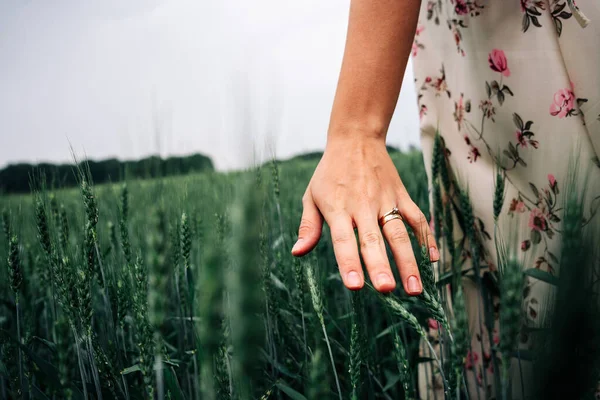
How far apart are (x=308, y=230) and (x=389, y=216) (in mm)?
170

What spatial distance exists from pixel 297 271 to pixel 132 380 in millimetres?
508

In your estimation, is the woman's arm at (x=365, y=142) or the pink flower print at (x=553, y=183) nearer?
the woman's arm at (x=365, y=142)

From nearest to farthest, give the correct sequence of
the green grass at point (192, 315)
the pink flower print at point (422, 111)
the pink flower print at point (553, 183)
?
the green grass at point (192, 315)
the pink flower print at point (553, 183)
the pink flower print at point (422, 111)

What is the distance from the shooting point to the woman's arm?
0.78 meters

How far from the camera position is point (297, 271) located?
2.90 feet

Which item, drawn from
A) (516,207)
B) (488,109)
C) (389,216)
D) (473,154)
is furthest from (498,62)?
(389,216)

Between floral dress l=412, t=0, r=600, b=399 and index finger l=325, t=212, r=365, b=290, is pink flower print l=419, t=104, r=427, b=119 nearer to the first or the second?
floral dress l=412, t=0, r=600, b=399

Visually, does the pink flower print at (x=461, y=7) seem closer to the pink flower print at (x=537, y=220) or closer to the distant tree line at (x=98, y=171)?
the pink flower print at (x=537, y=220)

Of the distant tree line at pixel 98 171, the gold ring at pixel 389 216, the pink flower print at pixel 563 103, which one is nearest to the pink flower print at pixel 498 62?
the pink flower print at pixel 563 103

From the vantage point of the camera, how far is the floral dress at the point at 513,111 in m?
0.84

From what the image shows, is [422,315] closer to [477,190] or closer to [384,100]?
[477,190]

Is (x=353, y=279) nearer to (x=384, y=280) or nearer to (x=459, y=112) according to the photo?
(x=384, y=280)

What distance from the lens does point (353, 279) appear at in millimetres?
702

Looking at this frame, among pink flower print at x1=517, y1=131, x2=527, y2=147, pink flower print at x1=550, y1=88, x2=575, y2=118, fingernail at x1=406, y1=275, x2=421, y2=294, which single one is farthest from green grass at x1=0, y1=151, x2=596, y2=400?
pink flower print at x1=550, y1=88, x2=575, y2=118
